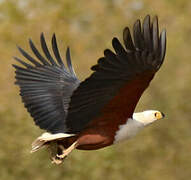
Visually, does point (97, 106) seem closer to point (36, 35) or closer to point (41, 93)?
point (41, 93)

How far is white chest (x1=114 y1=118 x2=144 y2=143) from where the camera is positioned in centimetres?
974

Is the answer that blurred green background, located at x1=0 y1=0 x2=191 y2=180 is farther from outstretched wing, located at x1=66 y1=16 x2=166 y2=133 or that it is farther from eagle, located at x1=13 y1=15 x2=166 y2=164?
outstretched wing, located at x1=66 y1=16 x2=166 y2=133

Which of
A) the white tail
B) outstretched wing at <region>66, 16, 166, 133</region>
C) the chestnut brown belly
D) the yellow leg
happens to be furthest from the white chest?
the white tail

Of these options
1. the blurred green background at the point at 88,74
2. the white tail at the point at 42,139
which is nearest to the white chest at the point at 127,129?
the white tail at the point at 42,139

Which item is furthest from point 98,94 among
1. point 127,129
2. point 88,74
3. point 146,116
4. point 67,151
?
point 88,74

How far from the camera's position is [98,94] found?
9078 mm

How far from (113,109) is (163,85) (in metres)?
9.73

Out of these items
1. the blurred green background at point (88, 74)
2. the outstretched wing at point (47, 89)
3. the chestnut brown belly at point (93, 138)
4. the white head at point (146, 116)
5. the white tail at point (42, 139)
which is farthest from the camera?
the blurred green background at point (88, 74)

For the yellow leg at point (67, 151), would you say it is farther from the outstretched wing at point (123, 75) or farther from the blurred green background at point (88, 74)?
the blurred green background at point (88, 74)

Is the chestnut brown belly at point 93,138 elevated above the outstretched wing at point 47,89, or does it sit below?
below

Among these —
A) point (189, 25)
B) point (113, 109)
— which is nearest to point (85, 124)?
point (113, 109)

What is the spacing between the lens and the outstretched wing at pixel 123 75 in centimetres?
858

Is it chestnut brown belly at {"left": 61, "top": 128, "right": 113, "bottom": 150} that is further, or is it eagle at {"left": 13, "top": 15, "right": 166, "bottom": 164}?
chestnut brown belly at {"left": 61, "top": 128, "right": 113, "bottom": 150}

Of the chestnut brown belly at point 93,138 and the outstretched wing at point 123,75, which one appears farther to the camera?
the chestnut brown belly at point 93,138
